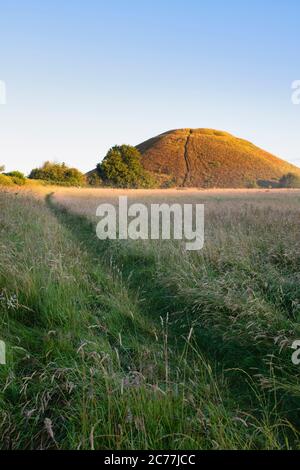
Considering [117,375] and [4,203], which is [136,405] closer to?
[117,375]

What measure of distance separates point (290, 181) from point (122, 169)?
2867 cm

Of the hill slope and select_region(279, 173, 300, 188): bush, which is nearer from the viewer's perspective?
select_region(279, 173, 300, 188): bush

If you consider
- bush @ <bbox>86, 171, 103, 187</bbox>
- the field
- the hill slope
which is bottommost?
the field

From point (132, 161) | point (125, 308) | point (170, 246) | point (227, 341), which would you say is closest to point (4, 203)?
point (170, 246)

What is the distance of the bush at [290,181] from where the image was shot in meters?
57.7

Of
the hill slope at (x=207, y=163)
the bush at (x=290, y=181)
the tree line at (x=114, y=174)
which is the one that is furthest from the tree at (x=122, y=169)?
the bush at (x=290, y=181)

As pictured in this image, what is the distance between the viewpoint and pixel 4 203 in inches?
478

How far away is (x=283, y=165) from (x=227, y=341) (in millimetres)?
81236

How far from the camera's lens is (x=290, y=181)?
5941 cm

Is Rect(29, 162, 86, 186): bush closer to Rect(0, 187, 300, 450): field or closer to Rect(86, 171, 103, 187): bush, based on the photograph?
Rect(86, 171, 103, 187): bush

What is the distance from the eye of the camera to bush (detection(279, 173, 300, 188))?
57.7 m

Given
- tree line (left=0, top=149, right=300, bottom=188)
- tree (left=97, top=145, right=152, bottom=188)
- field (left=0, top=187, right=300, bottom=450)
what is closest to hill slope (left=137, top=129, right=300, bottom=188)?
tree line (left=0, top=149, right=300, bottom=188)

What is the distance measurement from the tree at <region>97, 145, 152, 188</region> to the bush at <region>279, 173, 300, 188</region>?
77.9 ft

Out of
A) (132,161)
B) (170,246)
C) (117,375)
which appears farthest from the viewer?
(132,161)
